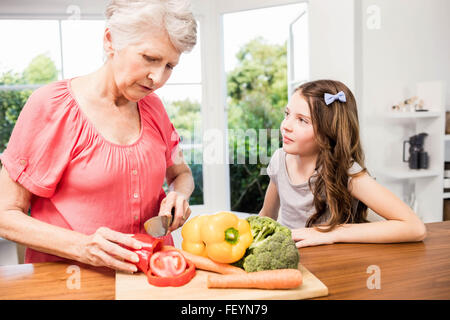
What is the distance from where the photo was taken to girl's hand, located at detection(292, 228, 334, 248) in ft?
3.93

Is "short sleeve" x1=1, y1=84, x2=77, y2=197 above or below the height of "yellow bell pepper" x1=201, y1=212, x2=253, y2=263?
above

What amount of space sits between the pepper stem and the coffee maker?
252cm

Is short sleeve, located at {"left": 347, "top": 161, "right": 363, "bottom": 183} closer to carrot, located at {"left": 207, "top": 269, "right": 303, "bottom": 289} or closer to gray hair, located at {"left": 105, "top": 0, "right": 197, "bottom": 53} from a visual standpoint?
carrot, located at {"left": 207, "top": 269, "right": 303, "bottom": 289}

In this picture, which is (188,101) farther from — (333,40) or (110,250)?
(110,250)

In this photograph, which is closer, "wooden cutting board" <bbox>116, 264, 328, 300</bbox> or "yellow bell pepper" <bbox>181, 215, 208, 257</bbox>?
"wooden cutting board" <bbox>116, 264, 328, 300</bbox>

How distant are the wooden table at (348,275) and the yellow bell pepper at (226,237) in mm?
195

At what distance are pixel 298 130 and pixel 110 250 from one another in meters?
0.91

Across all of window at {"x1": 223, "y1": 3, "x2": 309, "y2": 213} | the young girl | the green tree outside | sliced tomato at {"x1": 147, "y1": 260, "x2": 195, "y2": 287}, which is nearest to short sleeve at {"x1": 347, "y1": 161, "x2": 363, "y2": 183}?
the young girl

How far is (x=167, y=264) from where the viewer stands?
93 centimetres

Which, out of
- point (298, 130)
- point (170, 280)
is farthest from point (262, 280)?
point (298, 130)

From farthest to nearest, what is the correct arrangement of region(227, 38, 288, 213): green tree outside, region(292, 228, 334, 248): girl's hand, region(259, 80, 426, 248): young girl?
region(227, 38, 288, 213): green tree outside, region(259, 80, 426, 248): young girl, region(292, 228, 334, 248): girl's hand

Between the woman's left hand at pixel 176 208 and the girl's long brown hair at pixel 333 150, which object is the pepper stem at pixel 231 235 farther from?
the girl's long brown hair at pixel 333 150

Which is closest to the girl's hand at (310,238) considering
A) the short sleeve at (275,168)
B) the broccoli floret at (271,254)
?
the broccoli floret at (271,254)

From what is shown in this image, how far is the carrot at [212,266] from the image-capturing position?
96 cm
